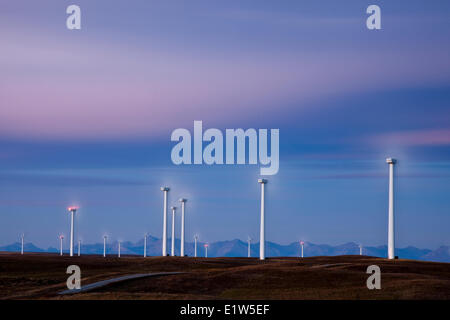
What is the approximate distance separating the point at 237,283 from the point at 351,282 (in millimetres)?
12739

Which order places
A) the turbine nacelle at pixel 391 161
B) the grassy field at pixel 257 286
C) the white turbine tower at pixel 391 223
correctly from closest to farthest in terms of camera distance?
the grassy field at pixel 257 286 → the white turbine tower at pixel 391 223 → the turbine nacelle at pixel 391 161

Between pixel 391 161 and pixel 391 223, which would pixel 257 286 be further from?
pixel 391 161

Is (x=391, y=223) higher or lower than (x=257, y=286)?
higher

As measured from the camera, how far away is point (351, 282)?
77.2 m

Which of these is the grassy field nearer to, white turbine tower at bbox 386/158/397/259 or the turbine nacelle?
white turbine tower at bbox 386/158/397/259

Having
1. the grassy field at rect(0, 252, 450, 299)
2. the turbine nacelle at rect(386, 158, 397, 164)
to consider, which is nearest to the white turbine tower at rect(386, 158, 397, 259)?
the turbine nacelle at rect(386, 158, 397, 164)

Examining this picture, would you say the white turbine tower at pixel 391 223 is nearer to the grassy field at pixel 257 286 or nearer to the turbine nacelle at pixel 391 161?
the turbine nacelle at pixel 391 161

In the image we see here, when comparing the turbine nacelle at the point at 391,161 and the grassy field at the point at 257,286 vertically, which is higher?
the turbine nacelle at the point at 391,161

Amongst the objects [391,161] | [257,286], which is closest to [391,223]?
[391,161]

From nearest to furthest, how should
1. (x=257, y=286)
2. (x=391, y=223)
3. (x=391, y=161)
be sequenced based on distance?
(x=257, y=286) < (x=391, y=223) < (x=391, y=161)

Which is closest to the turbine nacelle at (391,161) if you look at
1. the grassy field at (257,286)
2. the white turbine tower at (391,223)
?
the white turbine tower at (391,223)
